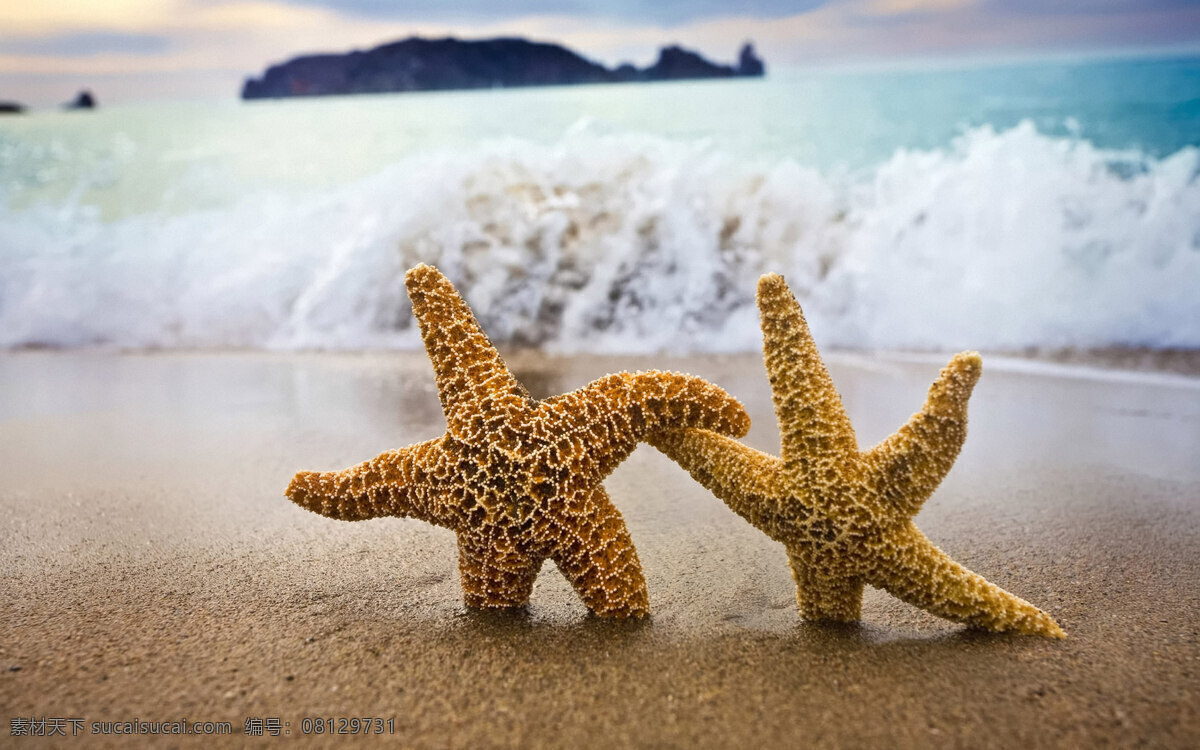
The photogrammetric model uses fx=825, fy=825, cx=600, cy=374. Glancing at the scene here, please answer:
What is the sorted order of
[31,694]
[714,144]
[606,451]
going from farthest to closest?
[714,144] → [606,451] → [31,694]

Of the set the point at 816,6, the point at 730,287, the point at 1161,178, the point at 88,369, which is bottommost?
the point at 88,369

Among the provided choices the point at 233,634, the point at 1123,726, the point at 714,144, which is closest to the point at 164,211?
the point at 714,144

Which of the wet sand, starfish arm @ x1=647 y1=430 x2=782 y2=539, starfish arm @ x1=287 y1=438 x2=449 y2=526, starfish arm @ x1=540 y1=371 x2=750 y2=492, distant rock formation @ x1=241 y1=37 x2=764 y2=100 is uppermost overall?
distant rock formation @ x1=241 y1=37 x2=764 y2=100

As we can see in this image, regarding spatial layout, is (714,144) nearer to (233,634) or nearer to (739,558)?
(739,558)

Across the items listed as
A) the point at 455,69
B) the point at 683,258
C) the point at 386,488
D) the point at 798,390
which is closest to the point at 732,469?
the point at 798,390

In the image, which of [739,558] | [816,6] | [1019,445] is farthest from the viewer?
[816,6]

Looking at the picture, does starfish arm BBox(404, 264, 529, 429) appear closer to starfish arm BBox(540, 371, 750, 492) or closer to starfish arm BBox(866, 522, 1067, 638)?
starfish arm BBox(540, 371, 750, 492)

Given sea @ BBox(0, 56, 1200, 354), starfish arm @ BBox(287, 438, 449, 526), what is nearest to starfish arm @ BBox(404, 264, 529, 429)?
starfish arm @ BBox(287, 438, 449, 526)
